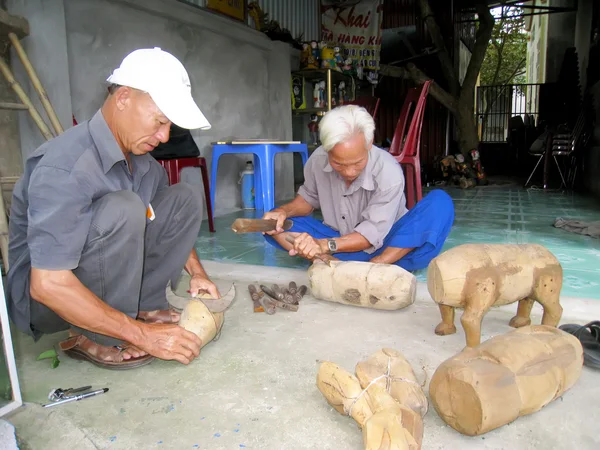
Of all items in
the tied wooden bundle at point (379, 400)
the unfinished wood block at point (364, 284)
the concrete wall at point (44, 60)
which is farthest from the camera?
the concrete wall at point (44, 60)

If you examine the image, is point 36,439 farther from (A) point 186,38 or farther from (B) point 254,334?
(A) point 186,38

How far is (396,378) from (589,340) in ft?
2.85

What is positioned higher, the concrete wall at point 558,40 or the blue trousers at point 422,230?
the concrete wall at point 558,40

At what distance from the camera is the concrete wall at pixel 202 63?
142 inches

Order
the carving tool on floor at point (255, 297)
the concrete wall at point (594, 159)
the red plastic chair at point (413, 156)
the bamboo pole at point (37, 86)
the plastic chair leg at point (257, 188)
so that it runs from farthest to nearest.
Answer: the concrete wall at point (594, 159) → the plastic chair leg at point (257, 188) → the red plastic chair at point (413, 156) → the bamboo pole at point (37, 86) → the carving tool on floor at point (255, 297)

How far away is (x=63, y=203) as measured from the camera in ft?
4.42

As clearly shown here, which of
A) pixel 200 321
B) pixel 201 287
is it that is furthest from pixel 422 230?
pixel 200 321

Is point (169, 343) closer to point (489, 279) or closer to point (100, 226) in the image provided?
point (100, 226)

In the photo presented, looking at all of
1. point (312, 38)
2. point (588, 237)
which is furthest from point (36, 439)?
point (312, 38)

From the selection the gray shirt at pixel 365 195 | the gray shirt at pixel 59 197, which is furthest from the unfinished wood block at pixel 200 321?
the gray shirt at pixel 365 195

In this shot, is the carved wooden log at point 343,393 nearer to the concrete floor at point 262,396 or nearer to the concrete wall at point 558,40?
the concrete floor at point 262,396

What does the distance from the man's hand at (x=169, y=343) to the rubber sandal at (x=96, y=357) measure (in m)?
0.19

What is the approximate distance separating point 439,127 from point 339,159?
10768 millimetres

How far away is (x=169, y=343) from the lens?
1.53 meters
